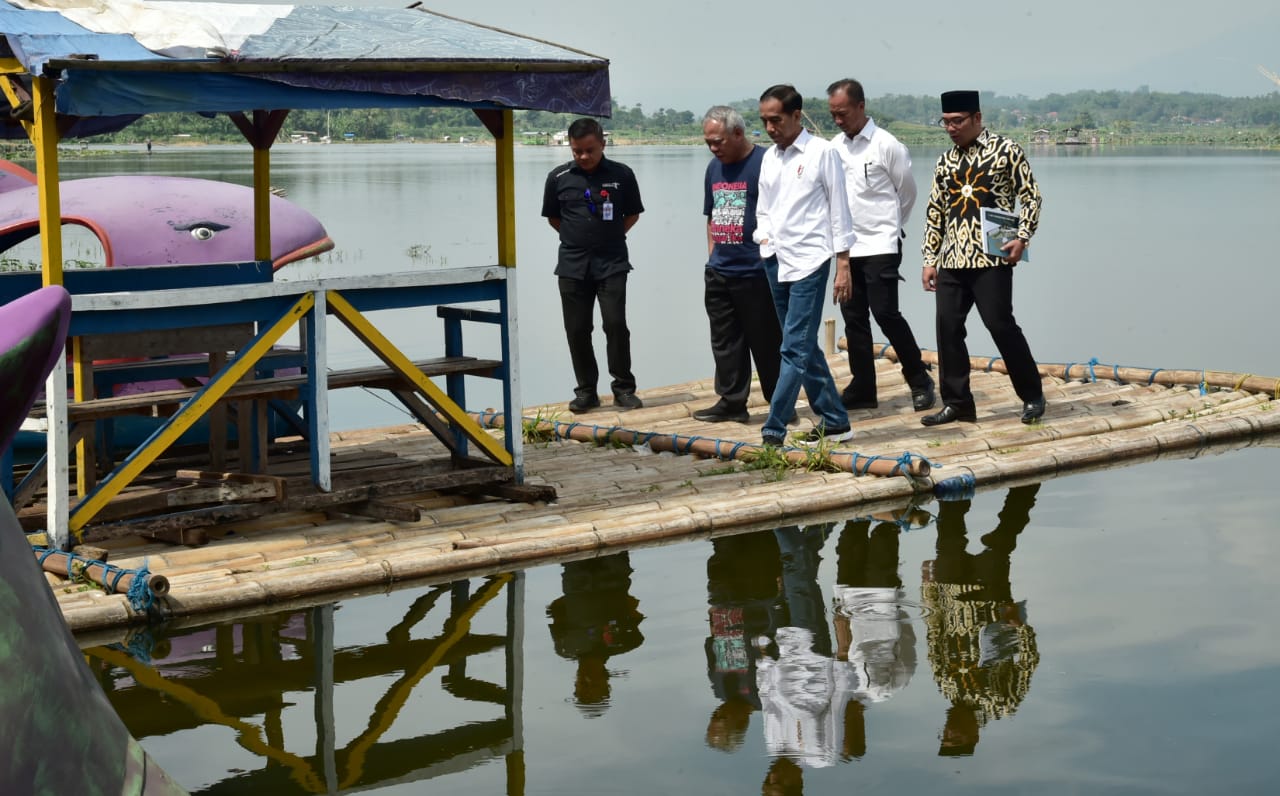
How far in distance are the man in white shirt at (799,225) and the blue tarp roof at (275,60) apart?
4.64 feet

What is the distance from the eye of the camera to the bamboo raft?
23.4 feet

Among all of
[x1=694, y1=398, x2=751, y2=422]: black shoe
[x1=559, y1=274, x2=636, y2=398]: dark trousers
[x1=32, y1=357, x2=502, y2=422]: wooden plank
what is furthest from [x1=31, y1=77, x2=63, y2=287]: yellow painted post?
[x1=694, y1=398, x2=751, y2=422]: black shoe

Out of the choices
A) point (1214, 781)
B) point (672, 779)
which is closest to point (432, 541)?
point (672, 779)

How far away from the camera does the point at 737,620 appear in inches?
273

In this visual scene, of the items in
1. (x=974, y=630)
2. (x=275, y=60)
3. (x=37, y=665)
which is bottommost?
(x=974, y=630)

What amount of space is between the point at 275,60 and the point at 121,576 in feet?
7.54

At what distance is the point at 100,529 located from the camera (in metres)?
7.33

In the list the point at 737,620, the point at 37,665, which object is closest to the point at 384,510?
the point at 737,620

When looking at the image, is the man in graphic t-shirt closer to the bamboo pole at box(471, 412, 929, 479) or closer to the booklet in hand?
the bamboo pole at box(471, 412, 929, 479)

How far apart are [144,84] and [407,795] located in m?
3.34

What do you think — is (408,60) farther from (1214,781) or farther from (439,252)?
(439,252)

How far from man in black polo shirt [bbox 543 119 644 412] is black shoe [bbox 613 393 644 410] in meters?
0.27

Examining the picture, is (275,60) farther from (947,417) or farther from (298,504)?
(947,417)

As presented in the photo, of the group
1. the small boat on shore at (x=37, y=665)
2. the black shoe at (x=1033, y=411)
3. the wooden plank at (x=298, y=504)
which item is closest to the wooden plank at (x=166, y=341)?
the wooden plank at (x=298, y=504)
